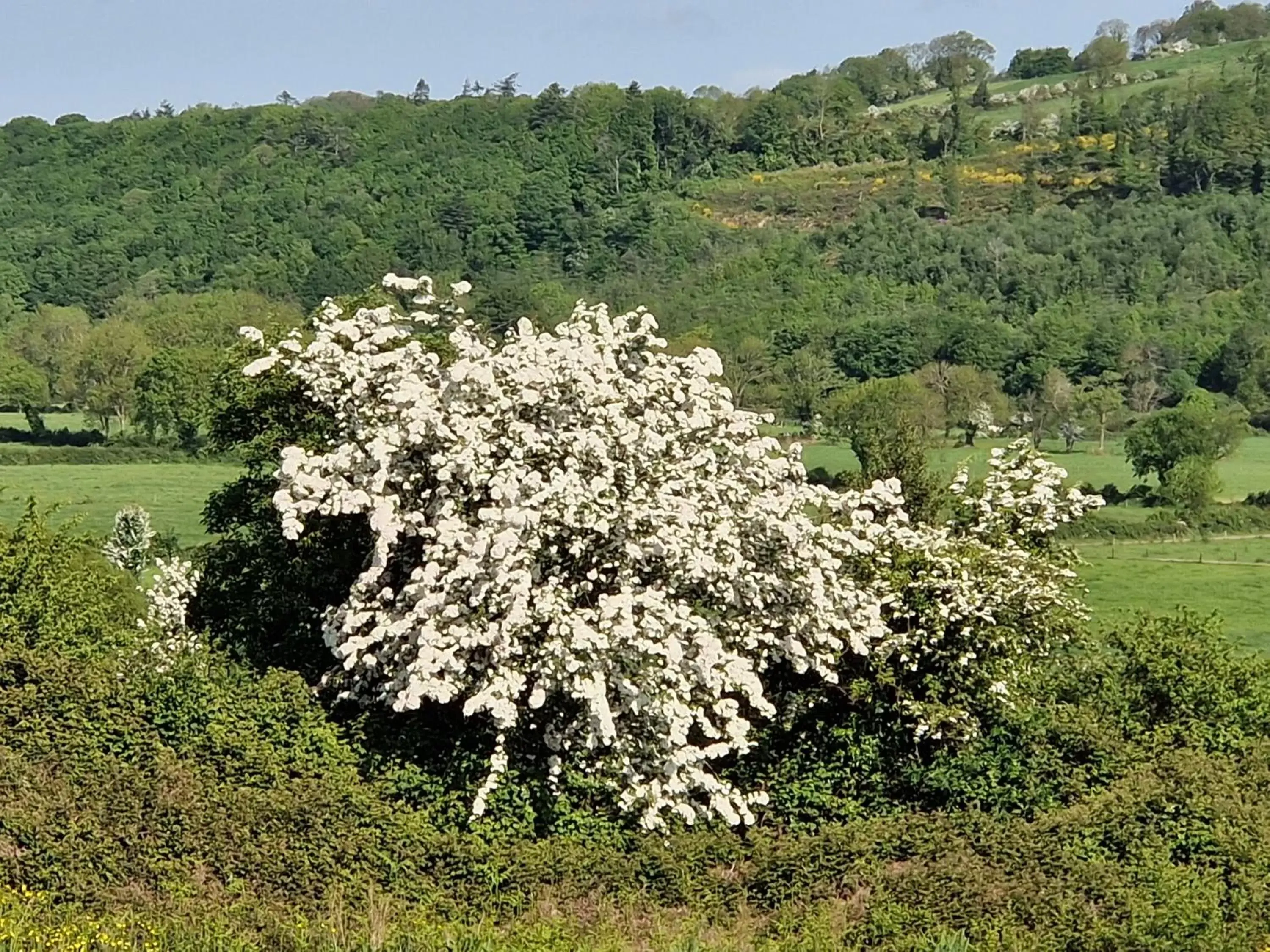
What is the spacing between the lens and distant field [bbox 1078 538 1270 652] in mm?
38219

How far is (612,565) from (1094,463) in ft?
200

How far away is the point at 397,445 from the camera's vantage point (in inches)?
607

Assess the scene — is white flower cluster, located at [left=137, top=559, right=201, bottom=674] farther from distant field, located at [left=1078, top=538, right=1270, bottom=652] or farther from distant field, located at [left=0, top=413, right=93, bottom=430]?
distant field, located at [left=0, top=413, right=93, bottom=430]

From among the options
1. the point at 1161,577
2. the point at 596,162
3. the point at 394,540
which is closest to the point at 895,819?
the point at 394,540

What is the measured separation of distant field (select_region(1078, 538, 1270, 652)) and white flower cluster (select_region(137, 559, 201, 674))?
18268 mm

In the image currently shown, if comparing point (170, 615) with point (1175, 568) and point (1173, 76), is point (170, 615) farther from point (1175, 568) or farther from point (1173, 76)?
point (1173, 76)

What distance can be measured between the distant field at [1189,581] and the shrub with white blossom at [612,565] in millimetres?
16302

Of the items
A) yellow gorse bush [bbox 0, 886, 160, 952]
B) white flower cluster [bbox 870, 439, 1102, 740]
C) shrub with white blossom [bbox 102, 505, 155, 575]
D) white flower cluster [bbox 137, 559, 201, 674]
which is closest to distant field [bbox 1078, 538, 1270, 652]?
white flower cluster [bbox 870, 439, 1102, 740]

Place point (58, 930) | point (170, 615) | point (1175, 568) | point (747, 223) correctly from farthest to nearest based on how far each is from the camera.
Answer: point (747, 223) → point (1175, 568) → point (170, 615) → point (58, 930)

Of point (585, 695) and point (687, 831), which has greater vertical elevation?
point (585, 695)

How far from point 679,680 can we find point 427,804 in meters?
2.78

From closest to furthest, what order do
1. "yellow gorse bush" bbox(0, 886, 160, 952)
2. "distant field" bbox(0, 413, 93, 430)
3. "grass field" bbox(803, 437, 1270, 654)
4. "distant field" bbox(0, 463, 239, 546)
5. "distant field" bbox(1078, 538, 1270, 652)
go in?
"yellow gorse bush" bbox(0, 886, 160, 952) → "distant field" bbox(1078, 538, 1270, 652) → "grass field" bbox(803, 437, 1270, 654) → "distant field" bbox(0, 463, 239, 546) → "distant field" bbox(0, 413, 93, 430)

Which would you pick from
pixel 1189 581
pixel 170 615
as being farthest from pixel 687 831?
pixel 1189 581

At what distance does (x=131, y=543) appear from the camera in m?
36.8
